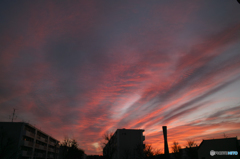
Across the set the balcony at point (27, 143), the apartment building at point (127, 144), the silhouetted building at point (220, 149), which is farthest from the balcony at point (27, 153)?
the silhouetted building at point (220, 149)

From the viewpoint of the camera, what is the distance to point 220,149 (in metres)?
49.0

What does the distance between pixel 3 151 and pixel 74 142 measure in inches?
1770

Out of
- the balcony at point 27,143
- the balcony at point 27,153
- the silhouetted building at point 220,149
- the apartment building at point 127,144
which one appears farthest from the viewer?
the apartment building at point 127,144

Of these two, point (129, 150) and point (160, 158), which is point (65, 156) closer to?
point (129, 150)

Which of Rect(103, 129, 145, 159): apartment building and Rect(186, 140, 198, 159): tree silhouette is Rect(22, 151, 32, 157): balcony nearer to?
Rect(103, 129, 145, 159): apartment building

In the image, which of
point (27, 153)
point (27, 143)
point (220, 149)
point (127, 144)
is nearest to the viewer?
point (220, 149)

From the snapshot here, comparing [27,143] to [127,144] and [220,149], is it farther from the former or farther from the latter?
[220,149]

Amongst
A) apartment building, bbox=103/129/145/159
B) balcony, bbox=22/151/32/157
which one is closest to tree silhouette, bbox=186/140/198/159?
apartment building, bbox=103/129/145/159

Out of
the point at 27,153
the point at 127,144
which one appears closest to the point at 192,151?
the point at 127,144

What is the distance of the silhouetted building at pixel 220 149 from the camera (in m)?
44.4

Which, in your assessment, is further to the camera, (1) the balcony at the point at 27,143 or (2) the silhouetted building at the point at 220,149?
(1) the balcony at the point at 27,143

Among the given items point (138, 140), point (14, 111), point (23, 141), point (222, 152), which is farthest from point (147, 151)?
point (14, 111)

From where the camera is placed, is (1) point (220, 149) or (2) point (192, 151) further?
(2) point (192, 151)

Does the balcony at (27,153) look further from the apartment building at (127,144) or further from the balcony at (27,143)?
the apartment building at (127,144)
